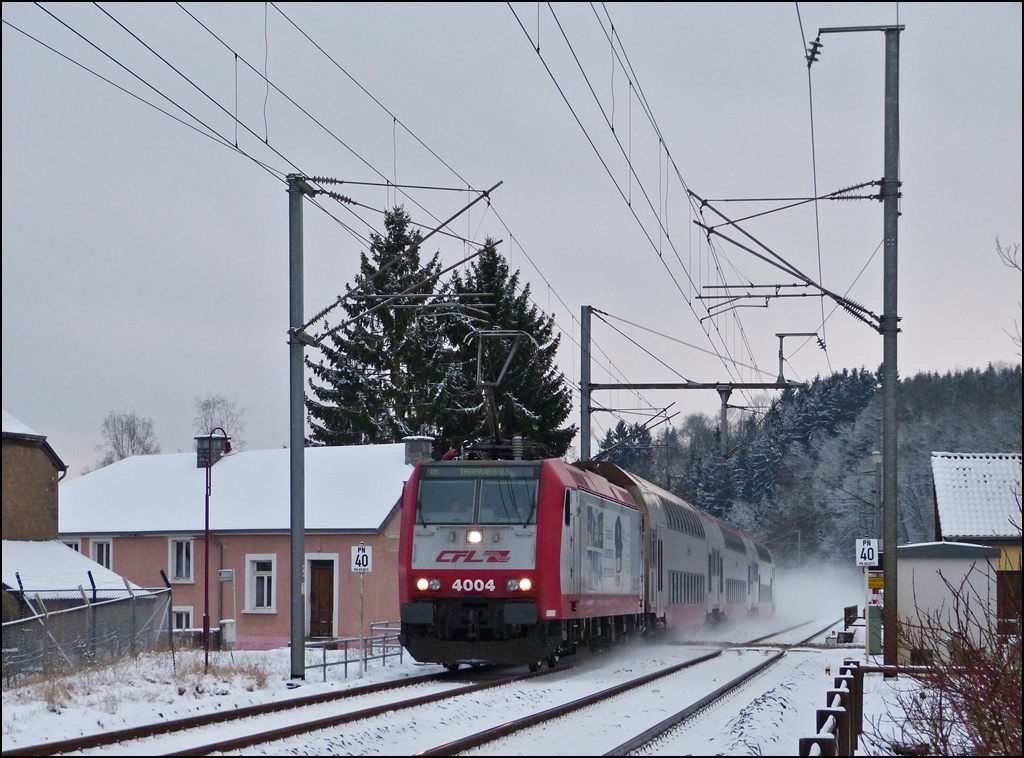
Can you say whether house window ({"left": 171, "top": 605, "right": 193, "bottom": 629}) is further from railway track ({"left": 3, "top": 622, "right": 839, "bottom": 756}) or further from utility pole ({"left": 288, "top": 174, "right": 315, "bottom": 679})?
railway track ({"left": 3, "top": 622, "right": 839, "bottom": 756})

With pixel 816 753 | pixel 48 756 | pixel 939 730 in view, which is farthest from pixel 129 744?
pixel 939 730

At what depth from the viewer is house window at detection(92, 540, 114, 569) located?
4097cm

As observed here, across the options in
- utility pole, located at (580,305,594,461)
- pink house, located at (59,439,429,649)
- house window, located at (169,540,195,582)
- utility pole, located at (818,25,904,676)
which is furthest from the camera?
house window, located at (169,540,195,582)

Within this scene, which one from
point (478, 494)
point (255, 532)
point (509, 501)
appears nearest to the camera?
point (509, 501)

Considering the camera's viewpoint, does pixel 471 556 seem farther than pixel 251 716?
Yes

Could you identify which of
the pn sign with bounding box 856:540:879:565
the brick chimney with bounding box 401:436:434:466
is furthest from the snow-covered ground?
the brick chimney with bounding box 401:436:434:466

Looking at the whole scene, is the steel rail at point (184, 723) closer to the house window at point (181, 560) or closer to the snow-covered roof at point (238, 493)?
the snow-covered roof at point (238, 493)

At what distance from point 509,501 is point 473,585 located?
4.42ft

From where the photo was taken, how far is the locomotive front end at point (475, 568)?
61.6ft

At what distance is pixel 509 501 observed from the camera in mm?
19281

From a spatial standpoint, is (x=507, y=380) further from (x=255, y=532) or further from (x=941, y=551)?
(x=941, y=551)

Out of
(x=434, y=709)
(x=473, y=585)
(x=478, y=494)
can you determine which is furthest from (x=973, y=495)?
(x=434, y=709)

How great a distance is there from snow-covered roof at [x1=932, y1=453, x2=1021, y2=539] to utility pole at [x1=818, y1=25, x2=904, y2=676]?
222 inches

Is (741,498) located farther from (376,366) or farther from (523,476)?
(523,476)
